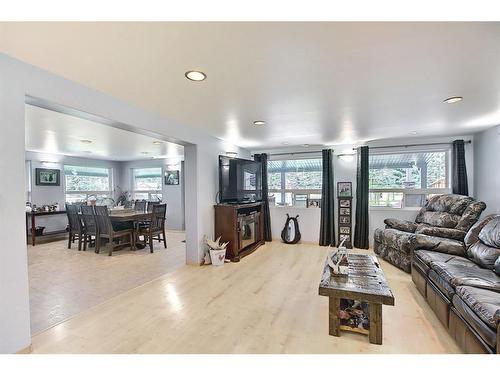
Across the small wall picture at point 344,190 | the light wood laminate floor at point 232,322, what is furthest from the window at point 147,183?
the small wall picture at point 344,190

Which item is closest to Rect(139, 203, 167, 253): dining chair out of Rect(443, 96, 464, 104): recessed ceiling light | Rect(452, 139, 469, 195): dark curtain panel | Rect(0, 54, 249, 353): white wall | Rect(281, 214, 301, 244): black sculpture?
Rect(281, 214, 301, 244): black sculpture

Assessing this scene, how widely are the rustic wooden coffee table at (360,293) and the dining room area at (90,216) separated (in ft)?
8.18

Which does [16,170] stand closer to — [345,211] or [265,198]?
[265,198]

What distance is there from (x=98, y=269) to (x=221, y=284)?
2.12 metres

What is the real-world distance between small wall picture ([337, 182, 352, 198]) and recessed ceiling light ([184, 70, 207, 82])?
13.7 ft

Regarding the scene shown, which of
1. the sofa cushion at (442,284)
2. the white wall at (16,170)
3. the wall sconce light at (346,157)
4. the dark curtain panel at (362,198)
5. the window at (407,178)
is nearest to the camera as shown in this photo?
the white wall at (16,170)

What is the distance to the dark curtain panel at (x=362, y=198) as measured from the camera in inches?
200

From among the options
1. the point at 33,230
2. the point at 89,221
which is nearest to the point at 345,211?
the point at 89,221

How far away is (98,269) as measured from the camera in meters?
3.96

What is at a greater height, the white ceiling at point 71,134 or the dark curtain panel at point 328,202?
the white ceiling at point 71,134

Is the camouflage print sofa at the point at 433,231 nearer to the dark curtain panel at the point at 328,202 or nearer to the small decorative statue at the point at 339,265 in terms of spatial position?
the dark curtain panel at the point at 328,202
